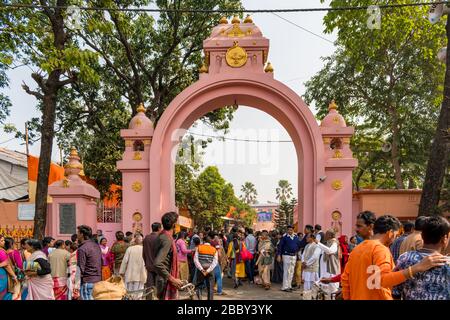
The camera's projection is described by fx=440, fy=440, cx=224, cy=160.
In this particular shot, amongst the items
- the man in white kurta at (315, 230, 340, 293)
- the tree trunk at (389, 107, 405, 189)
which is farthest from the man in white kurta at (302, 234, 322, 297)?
the tree trunk at (389, 107, 405, 189)

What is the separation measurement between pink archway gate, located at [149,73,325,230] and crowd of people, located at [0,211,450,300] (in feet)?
6.58

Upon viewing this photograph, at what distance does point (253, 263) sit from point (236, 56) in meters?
6.43

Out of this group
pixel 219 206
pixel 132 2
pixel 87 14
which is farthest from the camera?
pixel 219 206

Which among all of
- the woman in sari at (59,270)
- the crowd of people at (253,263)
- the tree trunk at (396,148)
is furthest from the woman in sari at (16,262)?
the tree trunk at (396,148)

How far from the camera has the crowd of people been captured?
3.31 meters

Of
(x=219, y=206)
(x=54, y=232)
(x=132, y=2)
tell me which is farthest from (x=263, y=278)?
(x=219, y=206)

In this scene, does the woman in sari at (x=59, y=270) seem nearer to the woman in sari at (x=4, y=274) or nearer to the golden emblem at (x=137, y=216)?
the woman in sari at (x=4, y=274)

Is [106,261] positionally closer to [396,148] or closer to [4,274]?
[4,274]

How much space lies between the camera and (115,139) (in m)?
19.4

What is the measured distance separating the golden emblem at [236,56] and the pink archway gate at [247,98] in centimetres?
43

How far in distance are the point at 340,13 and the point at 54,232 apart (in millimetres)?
10487

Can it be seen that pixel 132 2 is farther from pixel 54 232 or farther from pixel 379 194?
pixel 379 194

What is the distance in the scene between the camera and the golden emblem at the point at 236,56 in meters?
13.6
